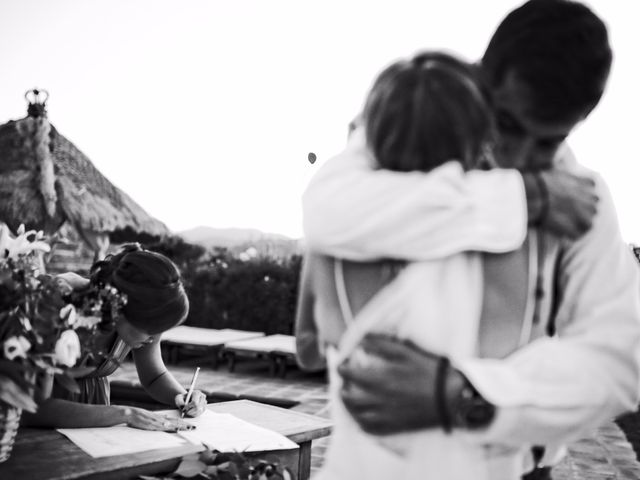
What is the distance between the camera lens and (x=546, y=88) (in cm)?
97

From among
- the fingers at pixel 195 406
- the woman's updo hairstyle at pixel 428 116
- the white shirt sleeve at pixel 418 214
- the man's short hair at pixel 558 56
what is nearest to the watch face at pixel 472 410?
the white shirt sleeve at pixel 418 214

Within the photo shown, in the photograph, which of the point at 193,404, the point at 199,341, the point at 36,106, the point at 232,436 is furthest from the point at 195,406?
the point at 36,106

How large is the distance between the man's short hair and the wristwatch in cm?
42

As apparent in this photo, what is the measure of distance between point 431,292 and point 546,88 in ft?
1.17

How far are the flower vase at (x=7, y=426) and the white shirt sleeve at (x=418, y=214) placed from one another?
179 cm

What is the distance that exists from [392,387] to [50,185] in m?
11.9

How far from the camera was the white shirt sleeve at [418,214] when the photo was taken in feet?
2.89

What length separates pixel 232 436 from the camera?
287cm

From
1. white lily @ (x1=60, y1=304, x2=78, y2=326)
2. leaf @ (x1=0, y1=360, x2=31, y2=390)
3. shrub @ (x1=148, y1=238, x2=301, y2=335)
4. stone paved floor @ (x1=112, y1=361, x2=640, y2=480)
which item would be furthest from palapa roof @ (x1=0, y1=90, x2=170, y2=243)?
leaf @ (x1=0, y1=360, x2=31, y2=390)

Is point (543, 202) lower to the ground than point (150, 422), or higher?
higher

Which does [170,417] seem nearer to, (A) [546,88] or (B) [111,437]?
(B) [111,437]

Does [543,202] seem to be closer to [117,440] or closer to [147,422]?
[117,440]

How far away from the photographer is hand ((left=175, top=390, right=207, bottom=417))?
3209 millimetres

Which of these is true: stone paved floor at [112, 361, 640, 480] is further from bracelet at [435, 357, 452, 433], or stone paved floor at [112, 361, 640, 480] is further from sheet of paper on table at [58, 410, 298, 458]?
bracelet at [435, 357, 452, 433]
